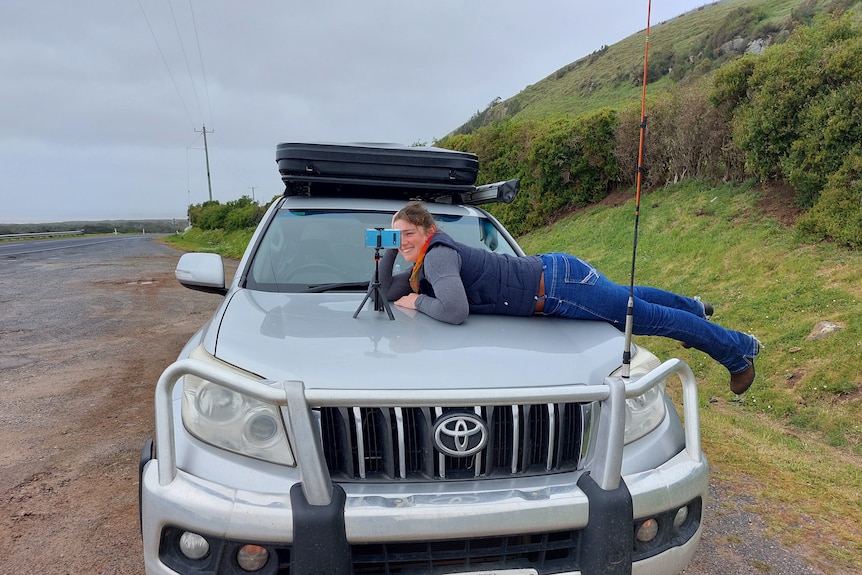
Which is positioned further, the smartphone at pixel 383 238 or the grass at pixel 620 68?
the grass at pixel 620 68

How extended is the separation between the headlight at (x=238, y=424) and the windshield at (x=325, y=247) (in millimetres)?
1219

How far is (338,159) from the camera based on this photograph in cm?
400

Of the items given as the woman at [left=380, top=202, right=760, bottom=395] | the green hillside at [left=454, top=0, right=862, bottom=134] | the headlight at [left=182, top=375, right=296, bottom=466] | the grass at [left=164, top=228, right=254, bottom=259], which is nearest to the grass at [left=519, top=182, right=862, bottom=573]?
the woman at [left=380, top=202, right=760, bottom=395]

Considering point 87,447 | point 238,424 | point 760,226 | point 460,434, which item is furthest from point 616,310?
point 760,226

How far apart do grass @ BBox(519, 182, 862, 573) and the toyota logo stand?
6.92ft

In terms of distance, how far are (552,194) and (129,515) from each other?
13744mm

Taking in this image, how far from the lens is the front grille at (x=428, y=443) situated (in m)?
1.82

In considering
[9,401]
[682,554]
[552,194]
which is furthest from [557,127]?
[682,554]

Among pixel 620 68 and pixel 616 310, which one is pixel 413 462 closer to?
pixel 616 310

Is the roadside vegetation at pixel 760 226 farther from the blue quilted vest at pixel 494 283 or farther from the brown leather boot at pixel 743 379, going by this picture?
the blue quilted vest at pixel 494 283

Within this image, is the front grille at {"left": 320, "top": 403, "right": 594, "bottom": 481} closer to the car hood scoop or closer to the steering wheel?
the car hood scoop

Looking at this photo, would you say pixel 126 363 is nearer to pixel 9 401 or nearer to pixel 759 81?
pixel 9 401

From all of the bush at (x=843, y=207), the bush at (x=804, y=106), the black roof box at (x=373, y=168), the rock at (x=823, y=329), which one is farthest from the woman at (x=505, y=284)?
the bush at (x=804, y=106)

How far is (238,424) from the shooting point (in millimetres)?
A: 1849
